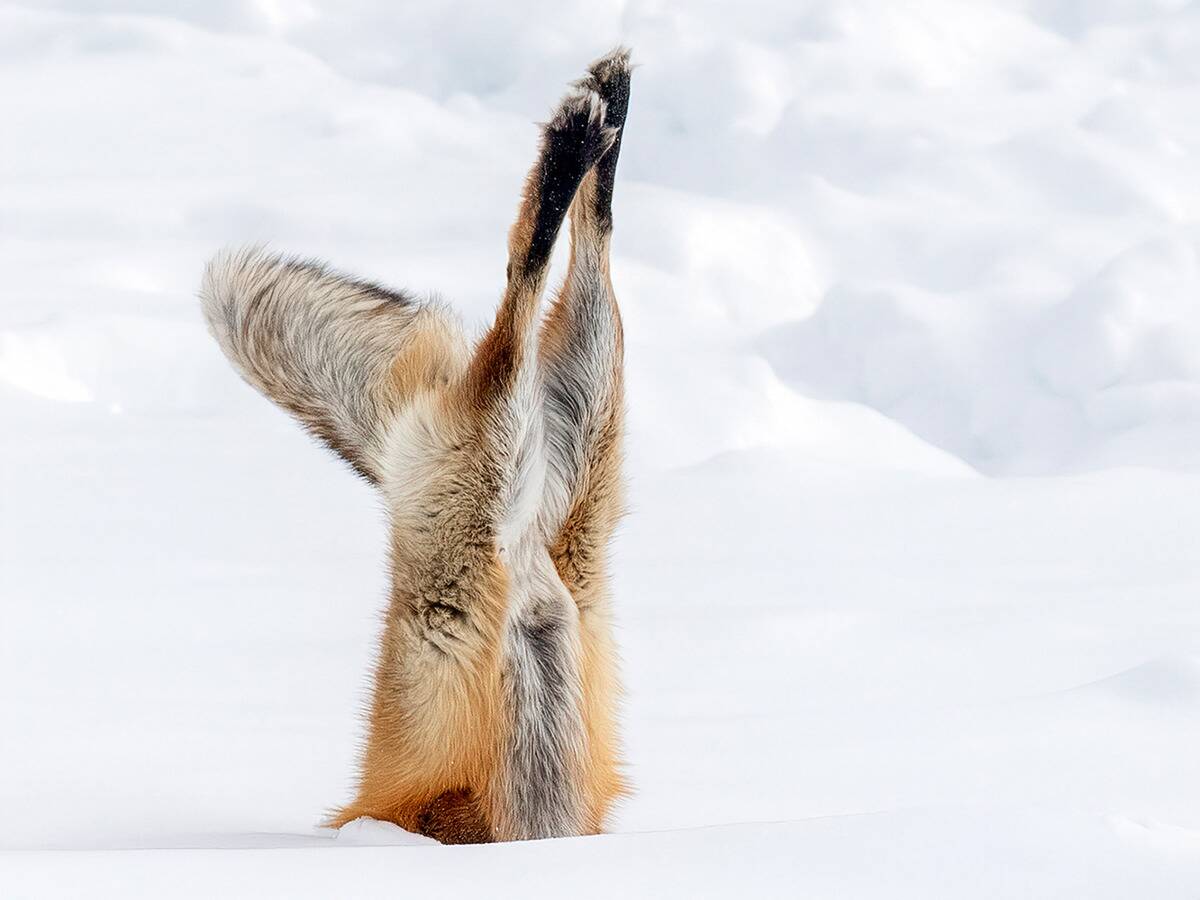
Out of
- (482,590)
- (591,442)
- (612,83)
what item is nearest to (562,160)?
(612,83)

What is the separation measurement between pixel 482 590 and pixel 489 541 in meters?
0.06

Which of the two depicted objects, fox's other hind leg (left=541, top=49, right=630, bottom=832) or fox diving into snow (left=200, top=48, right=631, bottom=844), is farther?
fox's other hind leg (left=541, top=49, right=630, bottom=832)

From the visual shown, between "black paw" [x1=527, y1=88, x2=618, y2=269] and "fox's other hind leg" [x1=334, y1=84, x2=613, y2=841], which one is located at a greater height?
"black paw" [x1=527, y1=88, x2=618, y2=269]

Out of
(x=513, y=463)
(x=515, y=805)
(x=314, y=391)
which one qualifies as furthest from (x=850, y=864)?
(x=314, y=391)

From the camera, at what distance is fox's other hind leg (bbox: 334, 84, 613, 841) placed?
1682mm

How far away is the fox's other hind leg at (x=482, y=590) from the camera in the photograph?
168 cm

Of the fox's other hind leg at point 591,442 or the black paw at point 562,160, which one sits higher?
the black paw at point 562,160

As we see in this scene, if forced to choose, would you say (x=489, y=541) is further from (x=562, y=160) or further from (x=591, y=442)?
(x=562, y=160)

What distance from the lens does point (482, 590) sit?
5.48 feet

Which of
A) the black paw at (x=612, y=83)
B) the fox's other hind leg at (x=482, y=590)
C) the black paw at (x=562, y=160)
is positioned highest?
the black paw at (x=612, y=83)

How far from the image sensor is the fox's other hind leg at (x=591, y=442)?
6.01 feet

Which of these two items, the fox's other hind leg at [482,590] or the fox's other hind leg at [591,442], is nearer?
the fox's other hind leg at [482,590]

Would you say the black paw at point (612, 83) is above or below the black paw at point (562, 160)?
above

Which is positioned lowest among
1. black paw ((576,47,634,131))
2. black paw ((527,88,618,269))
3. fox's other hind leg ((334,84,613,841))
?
fox's other hind leg ((334,84,613,841))
